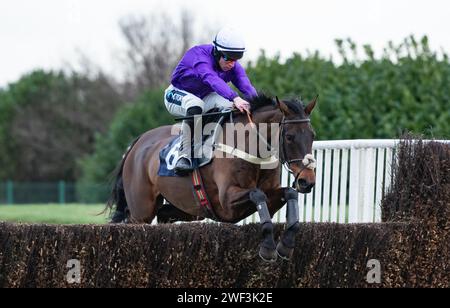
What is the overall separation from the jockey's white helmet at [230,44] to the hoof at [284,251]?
1.95 metres

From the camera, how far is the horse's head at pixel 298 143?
22.0ft

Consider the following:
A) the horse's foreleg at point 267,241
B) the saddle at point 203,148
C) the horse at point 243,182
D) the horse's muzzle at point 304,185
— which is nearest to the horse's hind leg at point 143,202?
the horse at point 243,182

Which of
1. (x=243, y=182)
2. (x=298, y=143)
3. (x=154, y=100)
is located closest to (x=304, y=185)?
(x=298, y=143)

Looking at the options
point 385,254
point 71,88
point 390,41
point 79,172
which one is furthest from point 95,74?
point 385,254

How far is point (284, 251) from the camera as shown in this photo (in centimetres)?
650

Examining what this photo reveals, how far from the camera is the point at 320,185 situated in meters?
8.76

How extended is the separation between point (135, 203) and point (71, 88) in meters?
39.5

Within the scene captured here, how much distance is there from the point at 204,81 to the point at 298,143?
4.22 feet

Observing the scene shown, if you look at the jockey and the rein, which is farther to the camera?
the jockey

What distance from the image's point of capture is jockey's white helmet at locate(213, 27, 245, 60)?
7.68 meters

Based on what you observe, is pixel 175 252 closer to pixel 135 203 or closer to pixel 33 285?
pixel 33 285

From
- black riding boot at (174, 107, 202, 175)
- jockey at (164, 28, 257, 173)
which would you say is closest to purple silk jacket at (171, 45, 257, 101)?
jockey at (164, 28, 257, 173)

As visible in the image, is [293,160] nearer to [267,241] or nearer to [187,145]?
[267,241]

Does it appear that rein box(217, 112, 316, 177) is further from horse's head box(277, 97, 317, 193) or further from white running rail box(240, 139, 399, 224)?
white running rail box(240, 139, 399, 224)
